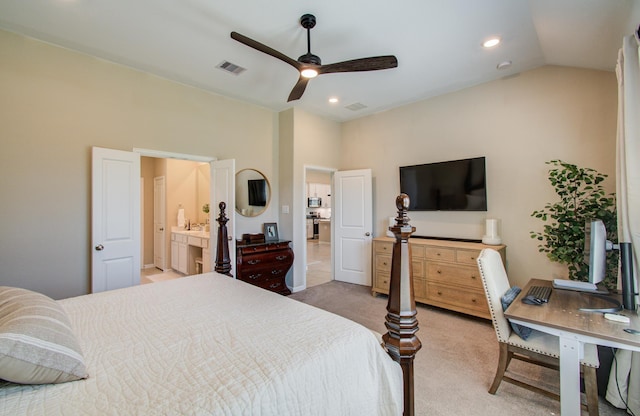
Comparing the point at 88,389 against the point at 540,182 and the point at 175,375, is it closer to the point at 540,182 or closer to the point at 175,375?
the point at 175,375

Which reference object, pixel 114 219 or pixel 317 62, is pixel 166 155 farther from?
pixel 317 62

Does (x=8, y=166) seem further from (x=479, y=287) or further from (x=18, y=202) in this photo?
(x=479, y=287)

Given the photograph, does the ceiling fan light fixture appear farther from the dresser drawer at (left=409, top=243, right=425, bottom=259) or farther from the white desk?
the dresser drawer at (left=409, top=243, right=425, bottom=259)

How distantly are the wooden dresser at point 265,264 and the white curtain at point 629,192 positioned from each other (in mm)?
3501

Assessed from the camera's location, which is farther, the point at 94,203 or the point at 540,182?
the point at 540,182

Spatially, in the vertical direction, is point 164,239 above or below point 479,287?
above

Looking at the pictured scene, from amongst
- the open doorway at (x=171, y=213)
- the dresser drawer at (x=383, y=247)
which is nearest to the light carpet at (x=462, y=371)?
the dresser drawer at (x=383, y=247)

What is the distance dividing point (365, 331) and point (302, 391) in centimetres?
46

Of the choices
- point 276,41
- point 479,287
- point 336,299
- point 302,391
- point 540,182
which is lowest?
point 336,299

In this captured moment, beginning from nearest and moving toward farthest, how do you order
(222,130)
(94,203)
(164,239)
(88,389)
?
(88,389)
(94,203)
(222,130)
(164,239)

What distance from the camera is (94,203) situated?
2.91 m

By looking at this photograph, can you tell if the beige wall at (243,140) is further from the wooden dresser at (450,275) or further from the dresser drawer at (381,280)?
the dresser drawer at (381,280)

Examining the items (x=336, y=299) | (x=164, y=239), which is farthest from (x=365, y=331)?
(x=164, y=239)

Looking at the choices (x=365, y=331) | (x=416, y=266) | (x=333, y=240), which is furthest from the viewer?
(x=333, y=240)
